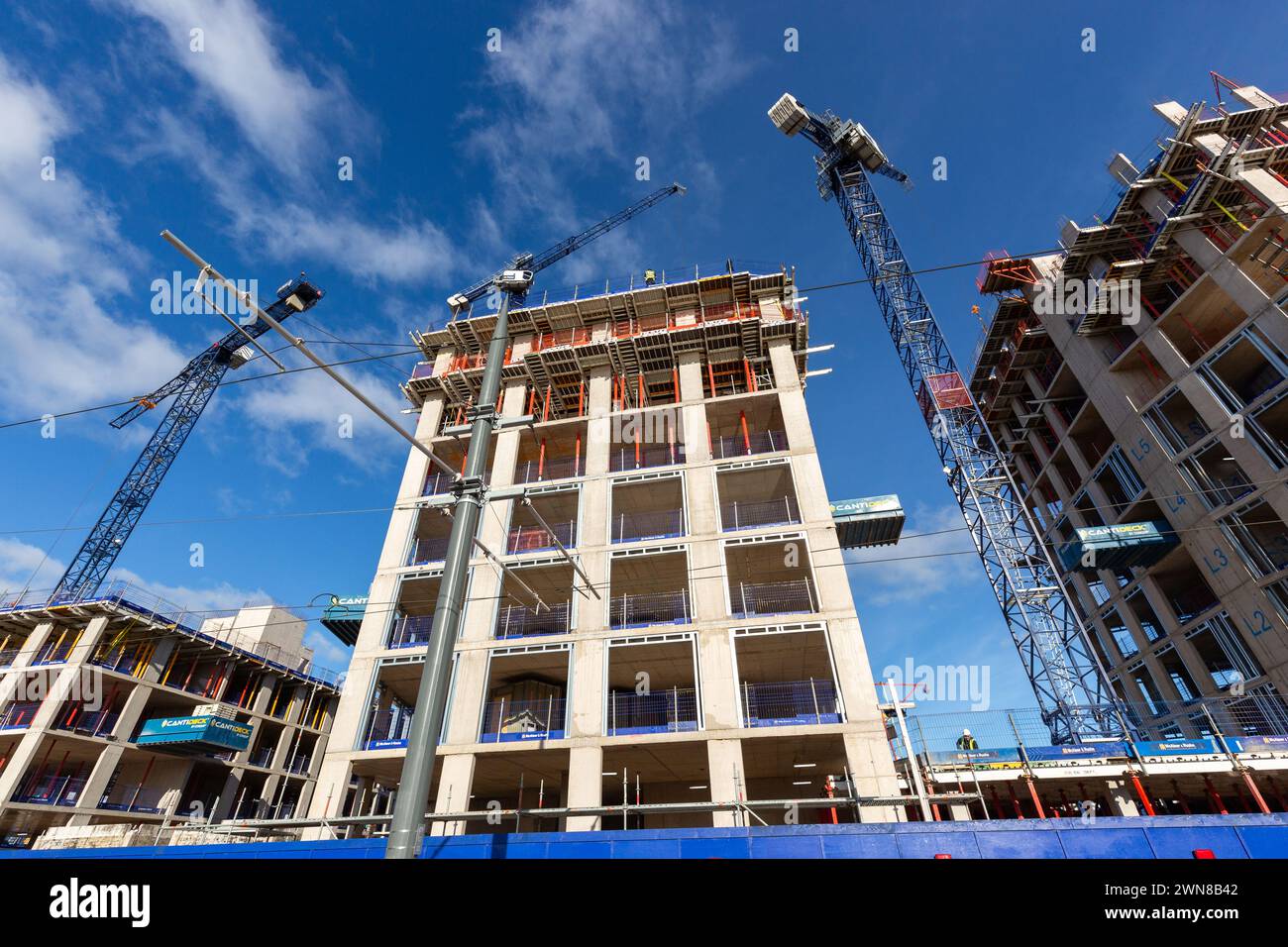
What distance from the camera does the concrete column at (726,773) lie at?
17609 millimetres

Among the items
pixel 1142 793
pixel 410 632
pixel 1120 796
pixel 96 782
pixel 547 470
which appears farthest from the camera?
pixel 547 470

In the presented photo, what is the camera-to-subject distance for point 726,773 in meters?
18.0

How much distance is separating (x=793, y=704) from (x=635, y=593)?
27.3 feet

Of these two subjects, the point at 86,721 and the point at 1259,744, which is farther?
the point at 86,721

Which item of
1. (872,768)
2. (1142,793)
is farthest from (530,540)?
(1142,793)

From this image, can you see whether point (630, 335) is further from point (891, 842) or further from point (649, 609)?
point (891, 842)

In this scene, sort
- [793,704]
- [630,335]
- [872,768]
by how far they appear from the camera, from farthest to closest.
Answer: [630,335], [793,704], [872,768]

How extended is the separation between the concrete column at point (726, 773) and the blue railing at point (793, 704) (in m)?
0.99

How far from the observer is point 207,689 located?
122ft
